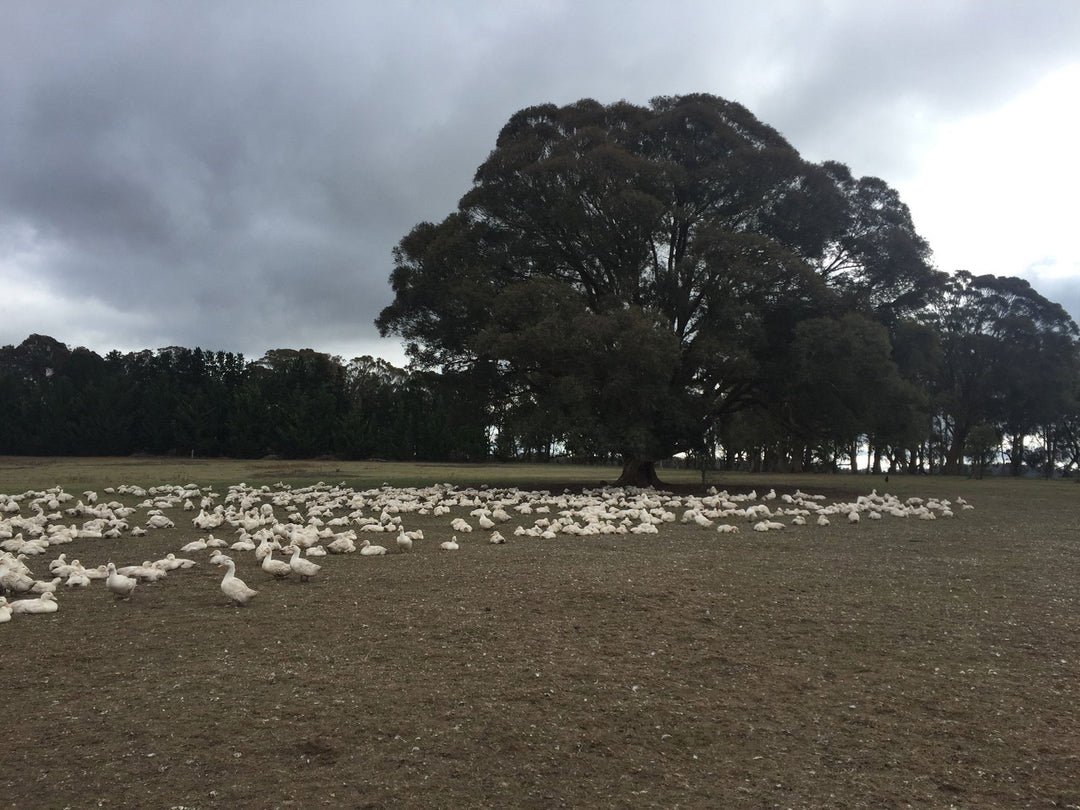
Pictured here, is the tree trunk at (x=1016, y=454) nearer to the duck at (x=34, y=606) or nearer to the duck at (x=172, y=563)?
the duck at (x=172, y=563)

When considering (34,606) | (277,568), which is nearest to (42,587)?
(34,606)

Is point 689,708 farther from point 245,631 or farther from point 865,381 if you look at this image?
point 865,381

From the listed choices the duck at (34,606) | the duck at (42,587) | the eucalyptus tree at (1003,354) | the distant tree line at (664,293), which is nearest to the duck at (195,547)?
the duck at (42,587)

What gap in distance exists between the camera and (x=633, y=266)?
32.5 m

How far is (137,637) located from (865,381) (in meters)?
26.9

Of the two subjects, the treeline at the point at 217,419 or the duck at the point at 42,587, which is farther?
the treeline at the point at 217,419

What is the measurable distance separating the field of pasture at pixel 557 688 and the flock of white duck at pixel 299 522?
0.34 metres

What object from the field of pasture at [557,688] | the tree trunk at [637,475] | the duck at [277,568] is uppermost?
the tree trunk at [637,475]

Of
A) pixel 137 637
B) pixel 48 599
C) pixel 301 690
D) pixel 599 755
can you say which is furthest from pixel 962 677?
pixel 48 599

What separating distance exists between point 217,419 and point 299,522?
205 ft

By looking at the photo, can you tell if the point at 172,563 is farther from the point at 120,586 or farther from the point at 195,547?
the point at 120,586

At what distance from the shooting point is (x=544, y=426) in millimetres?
27562

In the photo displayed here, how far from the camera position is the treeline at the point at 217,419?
7288 cm

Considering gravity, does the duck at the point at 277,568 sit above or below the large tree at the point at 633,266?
below
